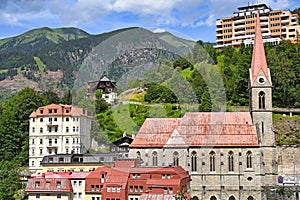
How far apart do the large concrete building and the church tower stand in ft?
190

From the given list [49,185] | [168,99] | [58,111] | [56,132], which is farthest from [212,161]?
[58,111]

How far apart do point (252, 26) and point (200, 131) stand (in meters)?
73.3

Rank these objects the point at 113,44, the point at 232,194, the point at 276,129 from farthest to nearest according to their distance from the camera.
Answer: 1. the point at 276,129
2. the point at 232,194
3. the point at 113,44

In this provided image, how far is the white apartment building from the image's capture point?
71.0 meters

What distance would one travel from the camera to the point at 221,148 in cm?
5597

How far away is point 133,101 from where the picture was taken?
268ft

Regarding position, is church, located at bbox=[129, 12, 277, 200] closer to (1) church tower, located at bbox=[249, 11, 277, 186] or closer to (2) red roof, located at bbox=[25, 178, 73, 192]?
(1) church tower, located at bbox=[249, 11, 277, 186]

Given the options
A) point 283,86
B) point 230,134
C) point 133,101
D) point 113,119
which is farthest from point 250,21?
point 230,134

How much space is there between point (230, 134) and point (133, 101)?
94.2 feet

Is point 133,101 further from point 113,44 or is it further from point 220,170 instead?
point 113,44

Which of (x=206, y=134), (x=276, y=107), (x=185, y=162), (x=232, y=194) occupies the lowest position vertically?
(x=232, y=194)

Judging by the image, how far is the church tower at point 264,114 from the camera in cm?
5625

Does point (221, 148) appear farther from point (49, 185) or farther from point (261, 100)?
point (49, 185)

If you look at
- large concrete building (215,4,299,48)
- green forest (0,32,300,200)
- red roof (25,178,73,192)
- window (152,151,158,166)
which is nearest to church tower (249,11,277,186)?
green forest (0,32,300,200)
